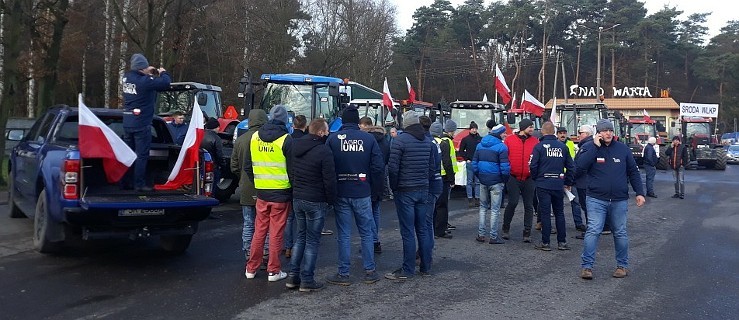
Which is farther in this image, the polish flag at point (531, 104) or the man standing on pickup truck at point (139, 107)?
the polish flag at point (531, 104)

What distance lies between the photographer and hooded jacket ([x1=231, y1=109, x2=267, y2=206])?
25.4 feet

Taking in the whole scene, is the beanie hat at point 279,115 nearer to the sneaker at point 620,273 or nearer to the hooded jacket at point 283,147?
the hooded jacket at point 283,147

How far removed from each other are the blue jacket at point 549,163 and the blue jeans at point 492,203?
0.59 meters

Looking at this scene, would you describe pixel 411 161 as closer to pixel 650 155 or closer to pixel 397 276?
pixel 397 276

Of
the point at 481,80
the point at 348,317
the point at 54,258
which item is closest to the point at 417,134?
the point at 348,317

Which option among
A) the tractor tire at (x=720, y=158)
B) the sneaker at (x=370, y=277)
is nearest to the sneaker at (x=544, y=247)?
the sneaker at (x=370, y=277)

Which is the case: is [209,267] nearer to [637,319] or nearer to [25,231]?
[25,231]

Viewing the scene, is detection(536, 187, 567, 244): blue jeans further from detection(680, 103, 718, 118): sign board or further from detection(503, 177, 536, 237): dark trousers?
detection(680, 103, 718, 118): sign board

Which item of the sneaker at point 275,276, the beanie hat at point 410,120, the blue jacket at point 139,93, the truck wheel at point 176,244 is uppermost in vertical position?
the blue jacket at point 139,93

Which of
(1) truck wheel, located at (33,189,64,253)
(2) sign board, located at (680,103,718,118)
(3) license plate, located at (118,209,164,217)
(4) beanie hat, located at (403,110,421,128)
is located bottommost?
(1) truck wheel, located at (33,189,64,253)

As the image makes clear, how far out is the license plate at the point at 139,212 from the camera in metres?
7.26

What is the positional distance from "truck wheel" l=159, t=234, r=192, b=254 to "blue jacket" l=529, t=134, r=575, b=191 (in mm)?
5005

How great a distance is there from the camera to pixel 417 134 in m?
7.99

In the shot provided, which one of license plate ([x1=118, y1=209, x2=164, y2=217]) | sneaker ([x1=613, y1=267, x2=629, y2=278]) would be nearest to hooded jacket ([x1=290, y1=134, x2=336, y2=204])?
license plate ([x1=118, y1=209, x2=164, y2=217])
